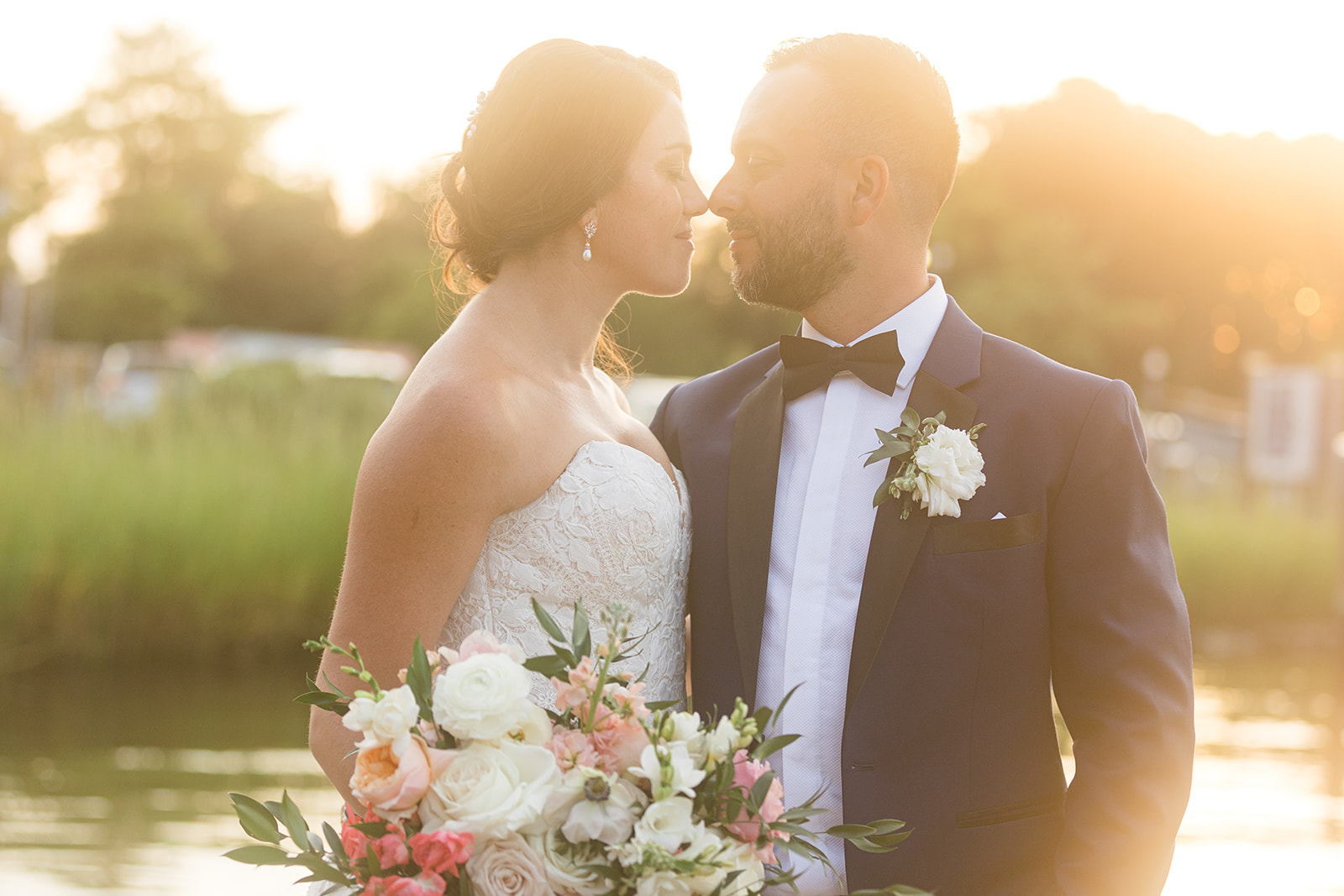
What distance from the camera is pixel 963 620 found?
7.58ft

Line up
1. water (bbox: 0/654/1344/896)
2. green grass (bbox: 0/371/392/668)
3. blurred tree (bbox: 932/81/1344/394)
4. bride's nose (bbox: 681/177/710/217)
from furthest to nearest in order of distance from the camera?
blurred tree (bbox: 932/81/1344/394), green grass (bbox: 0/371/392/668), water (bbox: 0/654/1344/896), bride's nose (bbox: 681/177/710/217)

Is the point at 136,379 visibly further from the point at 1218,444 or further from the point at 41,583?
Answer: the point at 1218,444

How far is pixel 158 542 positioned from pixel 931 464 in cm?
695

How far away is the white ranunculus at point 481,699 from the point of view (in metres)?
1.57

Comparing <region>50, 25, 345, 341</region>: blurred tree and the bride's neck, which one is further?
<region>50, 25, 345, 341</region>: blurred tree

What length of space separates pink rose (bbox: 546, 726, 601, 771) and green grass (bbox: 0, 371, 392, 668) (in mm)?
7064

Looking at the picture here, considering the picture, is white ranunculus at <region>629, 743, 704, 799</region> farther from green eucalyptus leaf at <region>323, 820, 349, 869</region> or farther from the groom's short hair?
the groom's short hair

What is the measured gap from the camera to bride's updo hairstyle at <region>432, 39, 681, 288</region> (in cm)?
259

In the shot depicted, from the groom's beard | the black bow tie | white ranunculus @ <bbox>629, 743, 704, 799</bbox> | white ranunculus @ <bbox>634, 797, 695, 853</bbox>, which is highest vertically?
the groom's beard

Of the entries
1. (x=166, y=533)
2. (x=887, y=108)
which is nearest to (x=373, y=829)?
(x=887, y=108)

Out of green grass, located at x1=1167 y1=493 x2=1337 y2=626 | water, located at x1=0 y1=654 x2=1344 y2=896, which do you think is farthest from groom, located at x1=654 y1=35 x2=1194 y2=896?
green grass, located at x1=1167 y1=493 x2=1337 y2=626

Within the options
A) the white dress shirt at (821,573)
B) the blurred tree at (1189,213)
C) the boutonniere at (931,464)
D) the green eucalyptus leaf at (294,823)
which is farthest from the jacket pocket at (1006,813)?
the blurred tree at (1189,213)

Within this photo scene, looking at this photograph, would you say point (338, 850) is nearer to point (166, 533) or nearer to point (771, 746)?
point (771, 746)

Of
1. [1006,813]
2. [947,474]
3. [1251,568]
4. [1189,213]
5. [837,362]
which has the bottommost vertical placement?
[1251,568]
